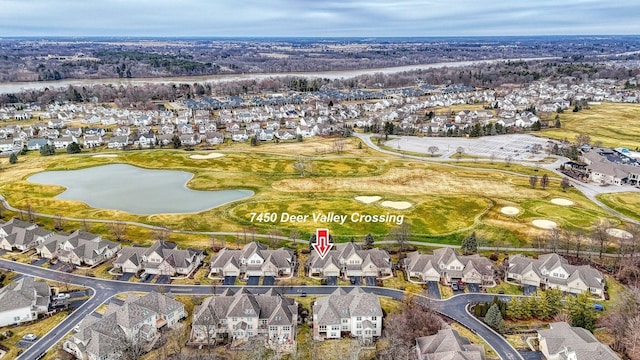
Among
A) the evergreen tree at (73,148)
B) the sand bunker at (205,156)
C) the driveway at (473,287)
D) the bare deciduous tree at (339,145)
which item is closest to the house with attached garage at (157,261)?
the driveway at (473,287)

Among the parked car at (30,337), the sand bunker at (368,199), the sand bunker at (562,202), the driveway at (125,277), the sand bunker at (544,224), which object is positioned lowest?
the parked car at (30,337)

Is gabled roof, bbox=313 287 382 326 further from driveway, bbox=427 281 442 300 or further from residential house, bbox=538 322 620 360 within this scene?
residential house, bbox=538 322 620 360

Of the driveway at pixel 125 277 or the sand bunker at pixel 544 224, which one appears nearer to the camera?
the driveway at pixel 125 277

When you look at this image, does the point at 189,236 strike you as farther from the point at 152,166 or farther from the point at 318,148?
the point at 318,148

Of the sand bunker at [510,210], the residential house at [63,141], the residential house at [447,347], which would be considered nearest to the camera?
the residential house at [447,347]

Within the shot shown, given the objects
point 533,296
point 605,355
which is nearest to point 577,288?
point 533,296

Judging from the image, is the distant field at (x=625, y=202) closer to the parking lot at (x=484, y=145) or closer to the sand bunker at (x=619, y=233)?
the sand bunker at (x=619, y=233)
